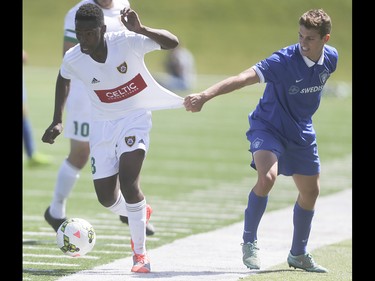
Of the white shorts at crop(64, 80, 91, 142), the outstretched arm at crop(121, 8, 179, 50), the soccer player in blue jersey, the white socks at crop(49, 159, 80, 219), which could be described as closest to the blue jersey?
the soccer player in blue jersey

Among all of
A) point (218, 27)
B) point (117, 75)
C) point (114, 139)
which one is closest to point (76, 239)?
point (114, 139)

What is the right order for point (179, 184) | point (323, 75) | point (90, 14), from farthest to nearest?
point (179, 184) → point (323, 75) → point (90, 14)

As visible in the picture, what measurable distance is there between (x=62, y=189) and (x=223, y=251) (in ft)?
6.26

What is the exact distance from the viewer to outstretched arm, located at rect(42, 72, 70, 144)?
8.02 metres

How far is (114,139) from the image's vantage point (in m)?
8.01

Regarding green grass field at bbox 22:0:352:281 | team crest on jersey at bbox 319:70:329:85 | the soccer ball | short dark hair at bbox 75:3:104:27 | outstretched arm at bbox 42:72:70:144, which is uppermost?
short dark hair at bbox 75:3:104:27

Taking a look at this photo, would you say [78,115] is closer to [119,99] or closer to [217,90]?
[119,99]

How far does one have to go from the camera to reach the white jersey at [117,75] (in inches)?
315

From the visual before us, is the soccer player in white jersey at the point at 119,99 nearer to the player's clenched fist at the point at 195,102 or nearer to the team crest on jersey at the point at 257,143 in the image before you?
the player's clenched fist at the point at 195,102

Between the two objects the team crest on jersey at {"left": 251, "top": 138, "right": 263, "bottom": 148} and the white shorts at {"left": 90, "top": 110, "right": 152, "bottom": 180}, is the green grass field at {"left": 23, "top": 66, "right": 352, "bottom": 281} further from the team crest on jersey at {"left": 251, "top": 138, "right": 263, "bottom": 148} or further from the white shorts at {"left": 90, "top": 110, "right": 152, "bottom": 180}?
the team crest on jersey at {"left": 251, "top": 138, "right": 263, "bottom": 148}

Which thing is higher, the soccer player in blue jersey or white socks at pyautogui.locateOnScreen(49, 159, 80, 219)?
the soccer player in blue jersey

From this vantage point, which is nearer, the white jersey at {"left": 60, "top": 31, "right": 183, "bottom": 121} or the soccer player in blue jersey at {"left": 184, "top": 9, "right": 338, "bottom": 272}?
the soccer player in blue jersey at {"left": 184, "top": 9, "right": 338, "bottom": 272}

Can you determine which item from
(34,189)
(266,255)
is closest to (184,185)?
(34,189)
